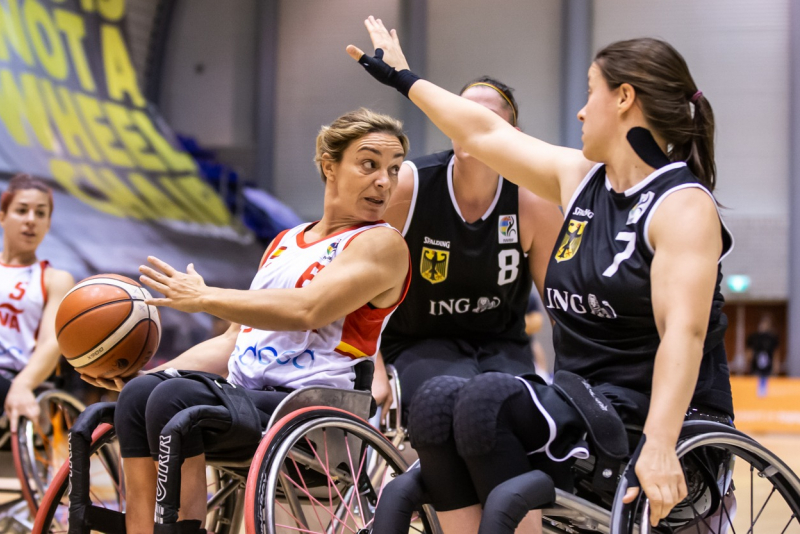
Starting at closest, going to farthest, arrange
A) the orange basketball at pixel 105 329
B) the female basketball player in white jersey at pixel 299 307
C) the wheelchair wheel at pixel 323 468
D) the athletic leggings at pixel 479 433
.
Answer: the athletic leggings at pixel 479 433
the wheelchair wheel at pixel 323 468
the female basketball player in white jersey at pixel 299 307
the orange basketball at pixel 105 329

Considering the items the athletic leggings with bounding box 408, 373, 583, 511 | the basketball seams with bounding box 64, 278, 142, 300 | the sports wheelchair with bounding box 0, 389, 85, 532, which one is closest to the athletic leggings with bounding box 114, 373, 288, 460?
the basketball seams with bounding box 64, 278, 142, 300

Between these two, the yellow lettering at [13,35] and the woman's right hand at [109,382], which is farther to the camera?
the yellow lettering at [13,35]

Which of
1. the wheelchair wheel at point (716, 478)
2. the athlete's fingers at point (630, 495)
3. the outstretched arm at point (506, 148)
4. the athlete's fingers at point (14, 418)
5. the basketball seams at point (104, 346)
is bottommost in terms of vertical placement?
the athlete's fingers at point (14, 418)

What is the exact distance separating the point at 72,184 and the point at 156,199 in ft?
4.19

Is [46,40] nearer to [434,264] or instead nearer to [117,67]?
[117,67]

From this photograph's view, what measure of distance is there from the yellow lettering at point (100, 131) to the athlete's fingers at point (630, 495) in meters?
9.24

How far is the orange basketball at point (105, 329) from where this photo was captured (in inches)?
87.9

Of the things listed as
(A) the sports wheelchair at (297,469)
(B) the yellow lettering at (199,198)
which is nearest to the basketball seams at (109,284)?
(A) the sports wheelchair at (297,469)

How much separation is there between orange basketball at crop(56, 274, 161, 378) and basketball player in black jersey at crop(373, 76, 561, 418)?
0.85 metres

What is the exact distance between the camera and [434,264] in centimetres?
289

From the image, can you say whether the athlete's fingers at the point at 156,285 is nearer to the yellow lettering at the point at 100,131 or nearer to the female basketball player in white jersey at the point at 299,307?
the female basketball player in white jersey at the point at 299,307

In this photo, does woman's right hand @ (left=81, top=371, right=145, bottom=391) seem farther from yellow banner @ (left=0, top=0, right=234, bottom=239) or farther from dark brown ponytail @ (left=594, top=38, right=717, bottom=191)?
yellow banner @ (left=0, top=0, right=234, bottom=239)

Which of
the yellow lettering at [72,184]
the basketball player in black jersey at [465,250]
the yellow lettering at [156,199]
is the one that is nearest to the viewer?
the basketball player in black jersey at [465,250]

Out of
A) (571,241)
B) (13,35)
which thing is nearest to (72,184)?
(13,35)
